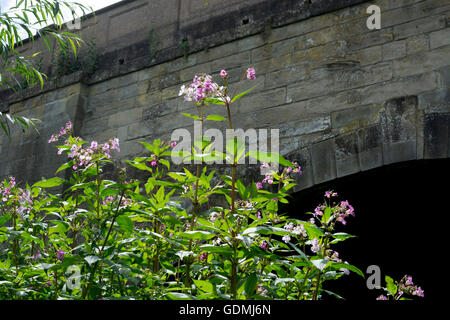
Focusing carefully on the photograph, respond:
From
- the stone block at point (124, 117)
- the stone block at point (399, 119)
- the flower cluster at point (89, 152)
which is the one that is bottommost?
the flower cluster at point (89, 152)

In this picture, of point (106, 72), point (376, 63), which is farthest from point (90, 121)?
point (376, 63)

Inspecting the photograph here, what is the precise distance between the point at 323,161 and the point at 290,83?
0.82 m

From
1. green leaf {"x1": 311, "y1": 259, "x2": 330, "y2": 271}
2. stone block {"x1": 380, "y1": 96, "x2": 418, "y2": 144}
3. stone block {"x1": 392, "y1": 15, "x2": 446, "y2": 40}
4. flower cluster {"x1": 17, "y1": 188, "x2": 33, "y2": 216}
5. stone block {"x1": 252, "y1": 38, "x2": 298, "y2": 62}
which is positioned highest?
stone block {"x1": 252, "y1": 38, "x2": 298, "y2": 62}

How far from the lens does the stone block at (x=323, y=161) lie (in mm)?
3783

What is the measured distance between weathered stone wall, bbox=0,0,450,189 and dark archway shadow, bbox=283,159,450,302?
0.25 meters

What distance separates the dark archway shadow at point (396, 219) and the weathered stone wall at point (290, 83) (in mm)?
254

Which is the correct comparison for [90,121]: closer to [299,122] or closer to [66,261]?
[299,122]

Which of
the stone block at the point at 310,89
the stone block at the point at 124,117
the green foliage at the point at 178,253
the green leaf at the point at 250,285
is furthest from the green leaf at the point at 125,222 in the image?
the stone block at the point at 124,117

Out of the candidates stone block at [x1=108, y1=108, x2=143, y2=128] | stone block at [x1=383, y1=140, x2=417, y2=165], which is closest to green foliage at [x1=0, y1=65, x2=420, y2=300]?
stone block at [x1=383, y1=140, x2=417, y2=165]

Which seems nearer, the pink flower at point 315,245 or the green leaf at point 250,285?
the green leaf at point 250,285

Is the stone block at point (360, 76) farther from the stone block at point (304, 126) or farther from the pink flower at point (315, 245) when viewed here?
the pink flower at point (315, 245)

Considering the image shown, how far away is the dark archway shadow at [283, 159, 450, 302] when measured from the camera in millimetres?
3887

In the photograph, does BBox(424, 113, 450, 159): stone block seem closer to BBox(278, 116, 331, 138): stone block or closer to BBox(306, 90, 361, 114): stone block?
BBox(306, 90, 361, 114): stone block

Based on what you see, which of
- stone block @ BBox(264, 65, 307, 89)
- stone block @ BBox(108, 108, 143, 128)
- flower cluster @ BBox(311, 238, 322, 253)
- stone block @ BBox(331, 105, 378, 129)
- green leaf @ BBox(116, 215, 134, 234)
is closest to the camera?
green leaf @ BBox(116, 215, 134, 234)
